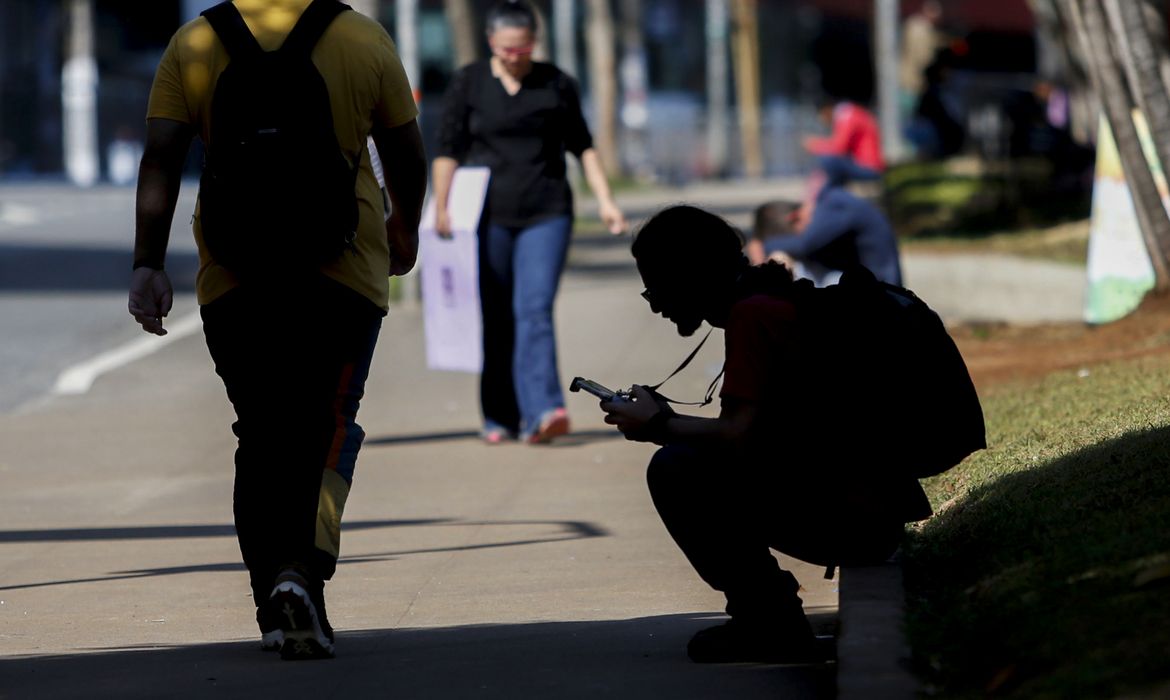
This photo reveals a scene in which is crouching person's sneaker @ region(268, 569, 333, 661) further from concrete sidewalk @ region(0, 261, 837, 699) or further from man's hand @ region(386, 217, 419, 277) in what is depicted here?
man's hand @ region(386, 217, 419, 277)

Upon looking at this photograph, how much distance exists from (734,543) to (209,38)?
5.63 feet

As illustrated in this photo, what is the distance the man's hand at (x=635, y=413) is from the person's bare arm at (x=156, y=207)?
1131mm

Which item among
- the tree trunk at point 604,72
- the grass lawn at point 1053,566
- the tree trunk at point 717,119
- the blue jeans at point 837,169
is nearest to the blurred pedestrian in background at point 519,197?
the blue jeans at point 837,169

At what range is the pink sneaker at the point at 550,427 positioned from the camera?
9273mm

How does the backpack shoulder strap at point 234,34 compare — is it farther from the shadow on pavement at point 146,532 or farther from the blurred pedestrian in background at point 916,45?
the blurred pedestrian in background at point 916,45

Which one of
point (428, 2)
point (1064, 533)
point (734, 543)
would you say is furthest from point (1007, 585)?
point (428, 2)

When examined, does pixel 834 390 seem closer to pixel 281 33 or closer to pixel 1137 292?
pixel 281 33

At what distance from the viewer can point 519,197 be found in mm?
9227

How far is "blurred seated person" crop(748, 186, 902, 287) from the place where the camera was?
10.3 meters

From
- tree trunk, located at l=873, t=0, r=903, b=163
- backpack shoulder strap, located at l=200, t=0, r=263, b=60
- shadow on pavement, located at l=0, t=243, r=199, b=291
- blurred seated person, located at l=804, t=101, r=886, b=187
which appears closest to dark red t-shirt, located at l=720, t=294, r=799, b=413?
backpack shoulder strap, located at l=200, t=0, r=263, b=60

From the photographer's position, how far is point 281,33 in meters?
5.02

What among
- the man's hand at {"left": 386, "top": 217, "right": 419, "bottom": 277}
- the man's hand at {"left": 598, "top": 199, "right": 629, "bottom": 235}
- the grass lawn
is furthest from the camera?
the man's hand at {"left": 598, "top": 199, "right": 629, "bottom": 235}

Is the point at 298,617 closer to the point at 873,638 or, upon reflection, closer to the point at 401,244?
the point at 401,244

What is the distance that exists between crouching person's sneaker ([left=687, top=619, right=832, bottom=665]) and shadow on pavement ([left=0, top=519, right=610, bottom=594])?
206 cm
